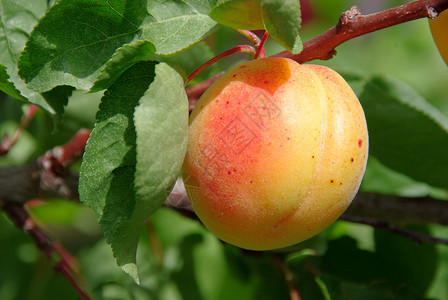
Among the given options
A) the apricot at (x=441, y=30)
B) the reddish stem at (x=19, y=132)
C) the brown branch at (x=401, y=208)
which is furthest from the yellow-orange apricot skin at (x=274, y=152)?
the reddish stem at (x=19, y=132)

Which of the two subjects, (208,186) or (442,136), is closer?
(208,186)

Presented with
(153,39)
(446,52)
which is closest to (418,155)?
(446,52)

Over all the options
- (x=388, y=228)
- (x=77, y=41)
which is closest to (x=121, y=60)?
(x=77, y=41)

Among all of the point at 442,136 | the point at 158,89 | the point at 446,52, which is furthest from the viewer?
the point at 442,136

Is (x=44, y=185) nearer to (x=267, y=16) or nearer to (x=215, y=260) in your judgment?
(x=215, y=260)

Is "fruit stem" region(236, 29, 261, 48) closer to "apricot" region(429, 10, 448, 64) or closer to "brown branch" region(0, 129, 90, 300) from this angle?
"apricot" region(429, 10, 448, 64)

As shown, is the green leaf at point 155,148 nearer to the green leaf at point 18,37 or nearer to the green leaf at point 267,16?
the green leaf at point 267,16

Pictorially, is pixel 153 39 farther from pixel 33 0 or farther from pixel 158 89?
pixel 33 0
